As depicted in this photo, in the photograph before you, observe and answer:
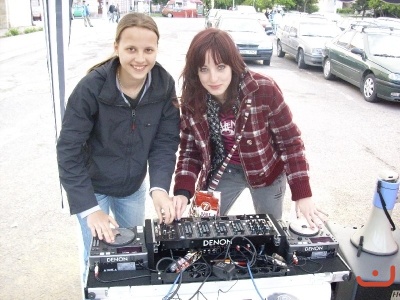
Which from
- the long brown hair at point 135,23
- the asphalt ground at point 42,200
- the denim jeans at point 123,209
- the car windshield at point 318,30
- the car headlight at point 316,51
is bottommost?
the asphalt ground at point 42,200

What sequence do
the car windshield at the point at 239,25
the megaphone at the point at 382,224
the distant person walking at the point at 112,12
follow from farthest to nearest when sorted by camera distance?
the distant person walking at the point at 112,12 < the car windshield at the point at 239,25 < the megaphone at the point at 382,224

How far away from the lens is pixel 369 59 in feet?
28.1

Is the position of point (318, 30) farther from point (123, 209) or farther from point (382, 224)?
point (123, 209)

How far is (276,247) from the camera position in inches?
68.6

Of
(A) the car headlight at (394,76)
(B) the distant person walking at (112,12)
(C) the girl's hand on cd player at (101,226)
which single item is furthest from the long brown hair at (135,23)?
(B) the distant person walking at (112,12)

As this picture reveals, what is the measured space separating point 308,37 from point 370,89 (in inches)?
162

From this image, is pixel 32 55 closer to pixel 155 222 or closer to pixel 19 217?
pixel 19 217

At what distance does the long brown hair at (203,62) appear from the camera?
1.87 meters

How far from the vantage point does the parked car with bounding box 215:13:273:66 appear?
12359 mm

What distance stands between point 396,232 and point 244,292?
3.70ft

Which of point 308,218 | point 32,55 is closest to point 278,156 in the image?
point 308,218

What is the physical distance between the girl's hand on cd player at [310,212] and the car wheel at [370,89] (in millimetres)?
7173

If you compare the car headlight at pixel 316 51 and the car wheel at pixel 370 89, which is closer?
the car wheel at pixel 370 89

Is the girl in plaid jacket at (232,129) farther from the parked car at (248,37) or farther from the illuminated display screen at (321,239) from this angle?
the parked car at (248,37)
